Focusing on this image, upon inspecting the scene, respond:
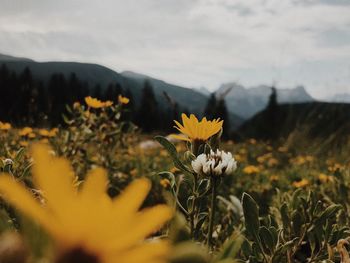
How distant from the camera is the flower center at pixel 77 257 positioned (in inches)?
16.0

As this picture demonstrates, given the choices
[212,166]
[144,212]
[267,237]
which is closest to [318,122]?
[267,237]

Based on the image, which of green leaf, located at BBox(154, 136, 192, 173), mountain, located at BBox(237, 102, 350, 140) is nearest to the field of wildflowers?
green leaf, located at BBox(154, 136, 192, 173)

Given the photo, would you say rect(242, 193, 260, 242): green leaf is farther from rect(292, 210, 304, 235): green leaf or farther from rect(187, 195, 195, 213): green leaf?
rect(292, 210, 304, 235): green leaf

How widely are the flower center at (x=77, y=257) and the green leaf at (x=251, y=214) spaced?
948 mm

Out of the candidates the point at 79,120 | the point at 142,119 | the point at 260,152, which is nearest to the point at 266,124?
the point at 142,119

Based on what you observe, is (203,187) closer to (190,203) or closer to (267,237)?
(190,203)

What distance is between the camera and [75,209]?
1.30 ft

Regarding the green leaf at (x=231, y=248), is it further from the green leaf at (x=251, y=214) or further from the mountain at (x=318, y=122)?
the mountain at (x=318, y=122)

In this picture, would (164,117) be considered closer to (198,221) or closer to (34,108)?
(34,108)

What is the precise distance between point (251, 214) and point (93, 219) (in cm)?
103

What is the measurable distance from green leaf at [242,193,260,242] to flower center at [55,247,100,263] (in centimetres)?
95

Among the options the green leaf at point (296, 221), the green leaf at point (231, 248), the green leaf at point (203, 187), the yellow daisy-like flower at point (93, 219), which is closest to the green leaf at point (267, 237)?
the green leaf at point (203, 187)

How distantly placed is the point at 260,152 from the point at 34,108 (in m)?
4.60

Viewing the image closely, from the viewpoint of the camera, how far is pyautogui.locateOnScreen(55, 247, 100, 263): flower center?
1.33 ft
